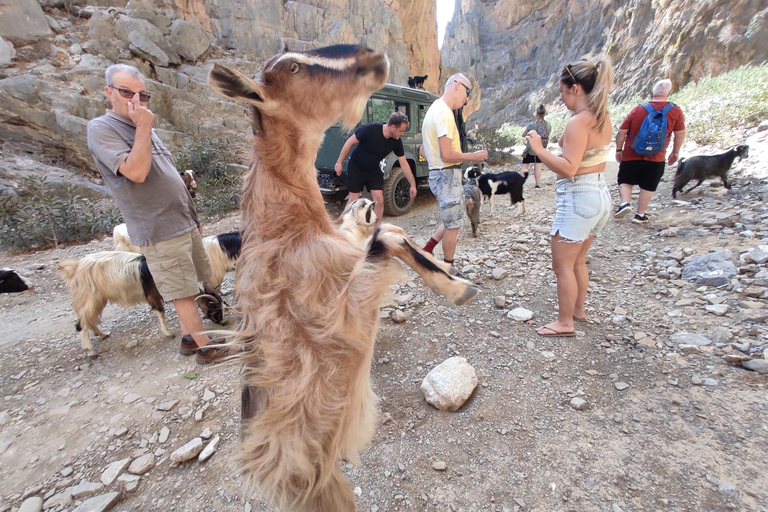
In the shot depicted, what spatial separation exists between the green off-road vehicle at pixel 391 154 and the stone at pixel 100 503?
5.73 m

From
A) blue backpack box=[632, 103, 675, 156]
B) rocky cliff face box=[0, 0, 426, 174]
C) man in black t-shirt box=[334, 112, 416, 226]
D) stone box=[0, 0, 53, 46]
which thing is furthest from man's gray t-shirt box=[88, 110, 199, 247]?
stone box=[0, 0, 53, 46]

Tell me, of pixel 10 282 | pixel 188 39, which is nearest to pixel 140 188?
pixel 10 282

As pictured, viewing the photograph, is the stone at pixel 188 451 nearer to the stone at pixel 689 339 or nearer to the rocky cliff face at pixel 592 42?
the rocky cliff face at pixel 592 42

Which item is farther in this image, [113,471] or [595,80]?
[595,80]

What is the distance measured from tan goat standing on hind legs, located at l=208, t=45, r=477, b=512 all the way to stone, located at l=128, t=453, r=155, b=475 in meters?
1.51

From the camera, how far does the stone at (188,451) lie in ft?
7.36

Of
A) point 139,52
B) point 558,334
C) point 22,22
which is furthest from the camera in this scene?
point 139,52

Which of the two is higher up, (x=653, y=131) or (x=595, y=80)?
(x=595, y=80)

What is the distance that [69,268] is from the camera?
3521mm

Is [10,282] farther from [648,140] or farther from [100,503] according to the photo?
[648,140]

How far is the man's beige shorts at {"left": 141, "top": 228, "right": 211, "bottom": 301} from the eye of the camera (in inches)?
110

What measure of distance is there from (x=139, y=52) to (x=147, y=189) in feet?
47.6

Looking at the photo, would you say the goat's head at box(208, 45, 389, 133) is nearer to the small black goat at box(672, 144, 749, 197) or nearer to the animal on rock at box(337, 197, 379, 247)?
the animal on rock at box(337, 197, 379, 247)

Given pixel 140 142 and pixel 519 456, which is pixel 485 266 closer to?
pixel 519 456
